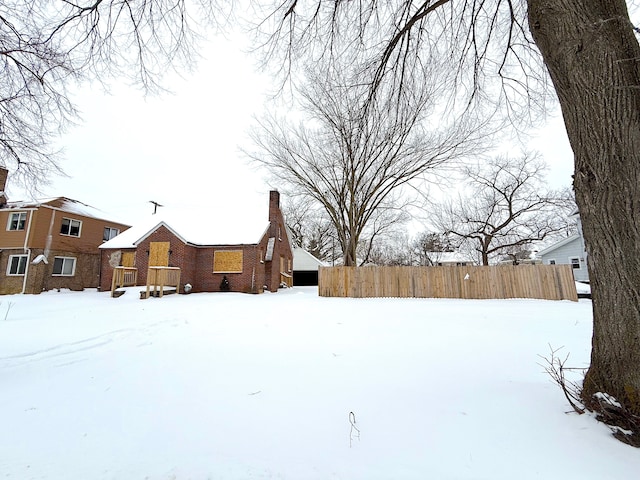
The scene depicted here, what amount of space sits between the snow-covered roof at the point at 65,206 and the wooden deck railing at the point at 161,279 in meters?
9.72

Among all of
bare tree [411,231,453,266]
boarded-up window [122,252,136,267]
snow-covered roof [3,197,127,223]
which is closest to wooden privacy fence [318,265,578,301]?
boarded-up window [122,252,136,267]

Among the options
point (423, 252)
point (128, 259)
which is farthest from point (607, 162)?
point (423, 252)

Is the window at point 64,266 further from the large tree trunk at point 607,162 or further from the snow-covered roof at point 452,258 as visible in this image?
the snow-covered roof at point 452,258

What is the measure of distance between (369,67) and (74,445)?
6447 mm

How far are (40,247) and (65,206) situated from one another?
3.28 metres

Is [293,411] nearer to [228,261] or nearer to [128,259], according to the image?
[228,261]

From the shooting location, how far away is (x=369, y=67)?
5.36 m

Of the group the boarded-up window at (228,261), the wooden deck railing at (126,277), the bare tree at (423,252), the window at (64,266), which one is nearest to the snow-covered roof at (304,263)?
the boarded-up window at (228,261)

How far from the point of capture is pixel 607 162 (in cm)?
223

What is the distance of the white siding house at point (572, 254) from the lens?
20.9 meters

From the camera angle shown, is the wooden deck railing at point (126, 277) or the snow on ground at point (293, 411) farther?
the wooden deck railing at point (126, 277)

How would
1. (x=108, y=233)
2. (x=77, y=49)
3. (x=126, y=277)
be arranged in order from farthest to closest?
(x=108, y=233), (x=126, y=277), (x=77, y=49)

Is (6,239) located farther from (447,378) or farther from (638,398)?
A: (638,398)

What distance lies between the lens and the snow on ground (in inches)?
71.5
